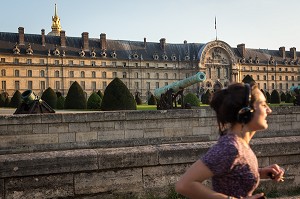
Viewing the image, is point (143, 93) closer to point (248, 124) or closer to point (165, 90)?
point (165, 90)

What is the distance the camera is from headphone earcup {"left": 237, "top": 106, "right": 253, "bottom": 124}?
70.4 inches

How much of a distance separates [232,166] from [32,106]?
34.1 feet

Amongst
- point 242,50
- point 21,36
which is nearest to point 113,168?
point 21,36

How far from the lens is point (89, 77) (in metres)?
60.4

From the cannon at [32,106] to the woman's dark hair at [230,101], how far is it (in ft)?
32.9

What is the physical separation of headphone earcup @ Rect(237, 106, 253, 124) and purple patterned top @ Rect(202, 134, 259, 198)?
9 cm

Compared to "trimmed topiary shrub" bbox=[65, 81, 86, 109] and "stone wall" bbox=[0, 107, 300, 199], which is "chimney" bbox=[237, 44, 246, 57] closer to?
"trimmed topiary shrub" bbox=[65, 81, 86, 109]

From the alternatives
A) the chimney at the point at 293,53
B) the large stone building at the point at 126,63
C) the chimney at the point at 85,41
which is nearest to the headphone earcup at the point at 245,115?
the large stone building at the point at 126,63

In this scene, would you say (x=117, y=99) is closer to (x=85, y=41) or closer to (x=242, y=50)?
(x=85, y=41)

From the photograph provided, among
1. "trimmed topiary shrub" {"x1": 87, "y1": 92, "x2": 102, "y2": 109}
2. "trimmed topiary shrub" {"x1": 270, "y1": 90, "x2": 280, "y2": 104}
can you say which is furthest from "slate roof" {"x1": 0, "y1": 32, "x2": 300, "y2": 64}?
"trimmed topiary shrub" {"x1": 87, "y1": 92, "x2": 102, "y2": 109}

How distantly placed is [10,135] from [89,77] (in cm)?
5218

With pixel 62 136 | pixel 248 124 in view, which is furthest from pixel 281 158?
pixel 62 136

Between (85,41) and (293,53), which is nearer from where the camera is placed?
(85,41)

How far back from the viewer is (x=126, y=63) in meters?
62.6
